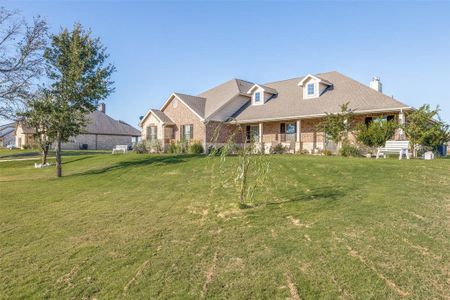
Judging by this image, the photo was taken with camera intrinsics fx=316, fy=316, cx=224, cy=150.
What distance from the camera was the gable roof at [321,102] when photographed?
71.5 feet

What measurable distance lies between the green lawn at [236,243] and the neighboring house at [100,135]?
147ft

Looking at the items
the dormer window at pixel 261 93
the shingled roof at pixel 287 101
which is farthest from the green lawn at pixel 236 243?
the dormer window at pixel 261 93

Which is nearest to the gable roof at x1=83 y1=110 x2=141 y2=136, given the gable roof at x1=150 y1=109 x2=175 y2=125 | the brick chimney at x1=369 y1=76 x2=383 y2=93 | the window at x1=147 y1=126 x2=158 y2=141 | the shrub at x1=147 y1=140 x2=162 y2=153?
the window at x1=147 y1=126 x2=158 y2=141

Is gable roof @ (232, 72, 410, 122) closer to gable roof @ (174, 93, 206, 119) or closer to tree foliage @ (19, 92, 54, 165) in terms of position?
gable roof @ (174, 93, 206, 119)

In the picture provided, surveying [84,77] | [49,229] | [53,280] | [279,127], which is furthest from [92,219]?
[279,127]

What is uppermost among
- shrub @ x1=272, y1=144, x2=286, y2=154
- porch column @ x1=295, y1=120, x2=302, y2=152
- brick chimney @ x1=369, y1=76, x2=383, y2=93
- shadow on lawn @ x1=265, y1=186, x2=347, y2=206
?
brick chimney @ x1=369, y1=76, x2=383, y2=93

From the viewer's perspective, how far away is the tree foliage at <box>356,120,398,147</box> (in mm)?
→ 19344

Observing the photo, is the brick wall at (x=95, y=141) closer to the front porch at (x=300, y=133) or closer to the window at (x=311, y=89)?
the front porch at (x=300, y=133)

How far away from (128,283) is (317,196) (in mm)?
5779

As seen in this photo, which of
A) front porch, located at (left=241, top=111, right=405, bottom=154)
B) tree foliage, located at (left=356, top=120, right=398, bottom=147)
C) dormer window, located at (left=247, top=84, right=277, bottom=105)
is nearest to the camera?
tree foliage, located at (left=356, top=120, right=398, bottom=147)

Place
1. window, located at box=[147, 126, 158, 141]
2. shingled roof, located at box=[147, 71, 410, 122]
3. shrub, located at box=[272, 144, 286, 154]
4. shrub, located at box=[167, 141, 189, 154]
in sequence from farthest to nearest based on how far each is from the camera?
window, located at box=[147, 126, 158, 141]
shrub, located at box=[167, 141, 189, 154]
shrub, located at box=[272, 144, 286, 154]
shingled roof, located at box=[147, 71, 410, 122]

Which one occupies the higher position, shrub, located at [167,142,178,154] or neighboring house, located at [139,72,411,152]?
neighboring house, located at [139,72,411,152]

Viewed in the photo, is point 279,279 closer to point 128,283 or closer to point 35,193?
point 128,283

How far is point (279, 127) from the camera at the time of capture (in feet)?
91.0
